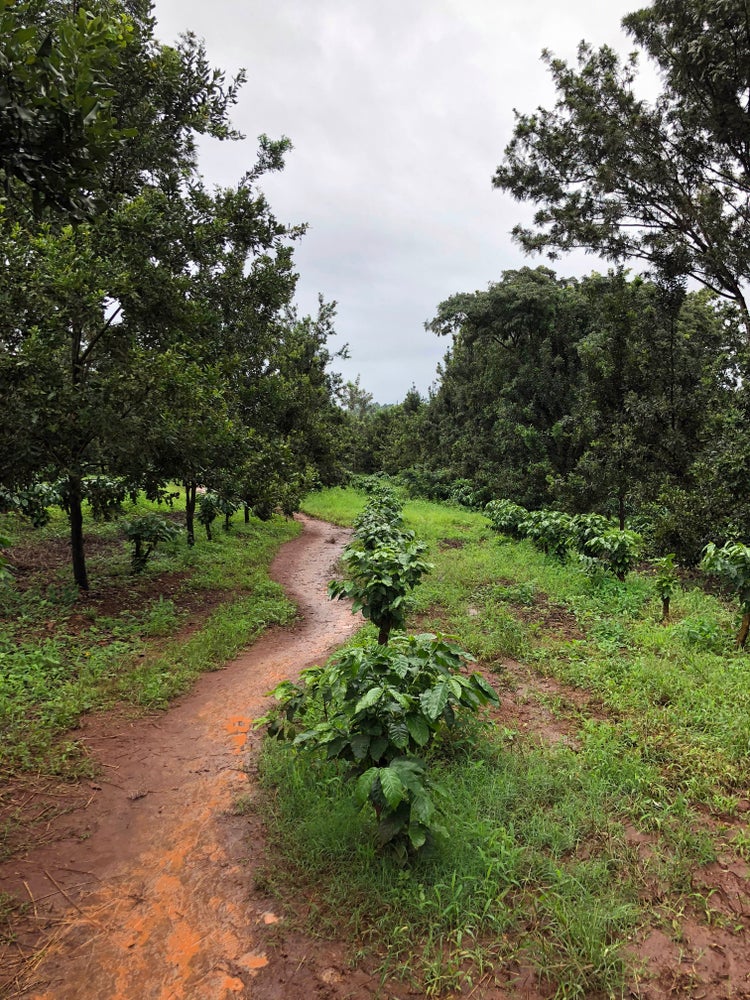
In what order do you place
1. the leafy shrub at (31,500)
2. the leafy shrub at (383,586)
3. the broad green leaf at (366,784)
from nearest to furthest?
the broad green leaf at (366,784) < the leafy shrub at (383,586) < the leafy shrub at (31,500)

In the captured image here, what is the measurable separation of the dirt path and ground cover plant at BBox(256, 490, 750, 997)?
0.33 meters

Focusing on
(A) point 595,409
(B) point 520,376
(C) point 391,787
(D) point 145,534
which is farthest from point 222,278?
(B) point 520,376

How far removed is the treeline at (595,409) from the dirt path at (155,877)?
34.5 feet

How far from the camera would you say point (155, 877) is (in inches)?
123

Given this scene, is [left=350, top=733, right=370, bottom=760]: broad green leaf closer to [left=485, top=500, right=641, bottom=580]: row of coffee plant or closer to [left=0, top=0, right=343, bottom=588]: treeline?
[left=0, top=0, right=343, bottom=588]: treeline

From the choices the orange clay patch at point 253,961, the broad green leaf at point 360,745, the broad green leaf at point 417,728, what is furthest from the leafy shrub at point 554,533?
the orange clay patch at point 253,961

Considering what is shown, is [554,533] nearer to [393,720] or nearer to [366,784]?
[393,720]

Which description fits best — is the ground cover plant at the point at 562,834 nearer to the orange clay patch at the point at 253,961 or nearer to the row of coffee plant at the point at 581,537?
the orange clay patch at the point at 253,961

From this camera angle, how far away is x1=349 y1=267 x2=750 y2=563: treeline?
11250mm

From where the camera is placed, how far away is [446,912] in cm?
279

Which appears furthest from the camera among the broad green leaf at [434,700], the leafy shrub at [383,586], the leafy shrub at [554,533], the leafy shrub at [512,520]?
the leafy shrub at [512,520]

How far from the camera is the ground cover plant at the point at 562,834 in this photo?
2.67 metres

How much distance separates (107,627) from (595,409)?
14386mm

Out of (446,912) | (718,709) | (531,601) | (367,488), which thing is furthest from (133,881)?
(367,488)
